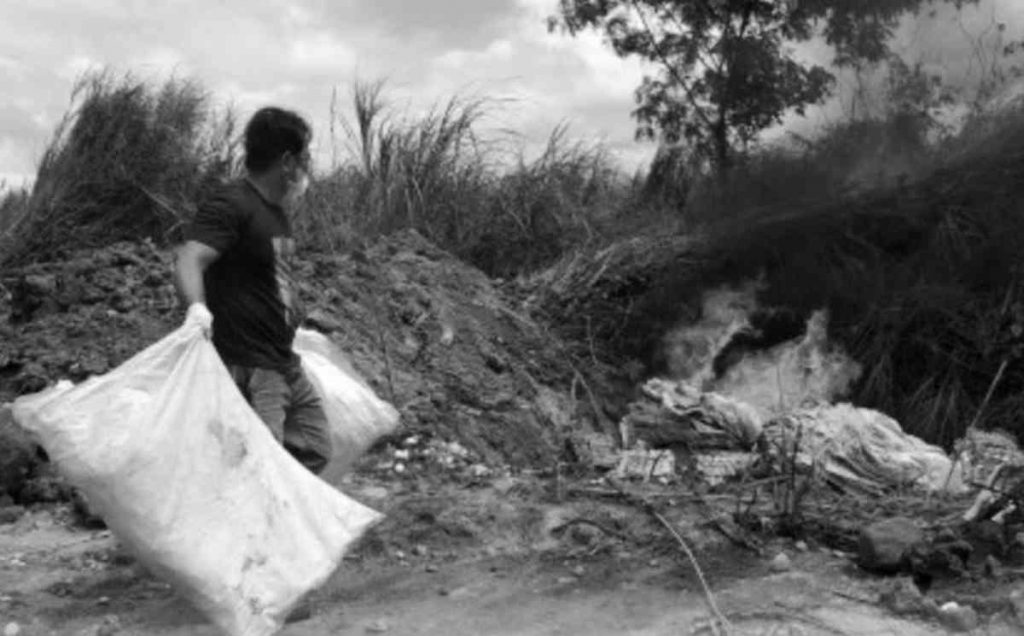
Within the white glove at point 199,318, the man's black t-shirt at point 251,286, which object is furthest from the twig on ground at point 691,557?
the white glove at point 199,318

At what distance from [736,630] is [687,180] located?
8130mm

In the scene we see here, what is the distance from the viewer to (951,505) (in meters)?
5.20

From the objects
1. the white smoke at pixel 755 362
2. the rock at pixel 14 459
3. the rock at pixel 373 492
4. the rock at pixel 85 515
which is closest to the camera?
the rock at pixel 85 515

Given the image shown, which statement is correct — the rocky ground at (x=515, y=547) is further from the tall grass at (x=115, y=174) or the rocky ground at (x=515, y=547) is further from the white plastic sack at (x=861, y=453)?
the tall grass at (x=115, y=174)

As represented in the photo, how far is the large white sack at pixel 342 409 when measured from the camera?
446 centimetres

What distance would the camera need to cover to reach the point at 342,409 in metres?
4.48

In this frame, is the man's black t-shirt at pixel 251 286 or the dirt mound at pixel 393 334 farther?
the dirt mound at pixel 393 334

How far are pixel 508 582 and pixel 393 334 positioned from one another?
12.6 ft

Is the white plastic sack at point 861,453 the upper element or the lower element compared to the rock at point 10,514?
upper

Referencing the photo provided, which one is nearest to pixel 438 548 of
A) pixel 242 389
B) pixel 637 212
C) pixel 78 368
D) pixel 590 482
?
pixel 590 482

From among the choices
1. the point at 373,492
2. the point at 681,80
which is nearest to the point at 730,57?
the point at 681,80

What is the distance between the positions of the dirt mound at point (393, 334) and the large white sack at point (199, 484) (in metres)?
3.09

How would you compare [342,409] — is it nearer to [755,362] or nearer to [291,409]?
[291,409]

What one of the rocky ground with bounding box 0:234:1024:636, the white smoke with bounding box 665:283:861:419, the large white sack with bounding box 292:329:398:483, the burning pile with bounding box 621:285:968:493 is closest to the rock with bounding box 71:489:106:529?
the rocky ground with bounding box 0:234:1024:636
